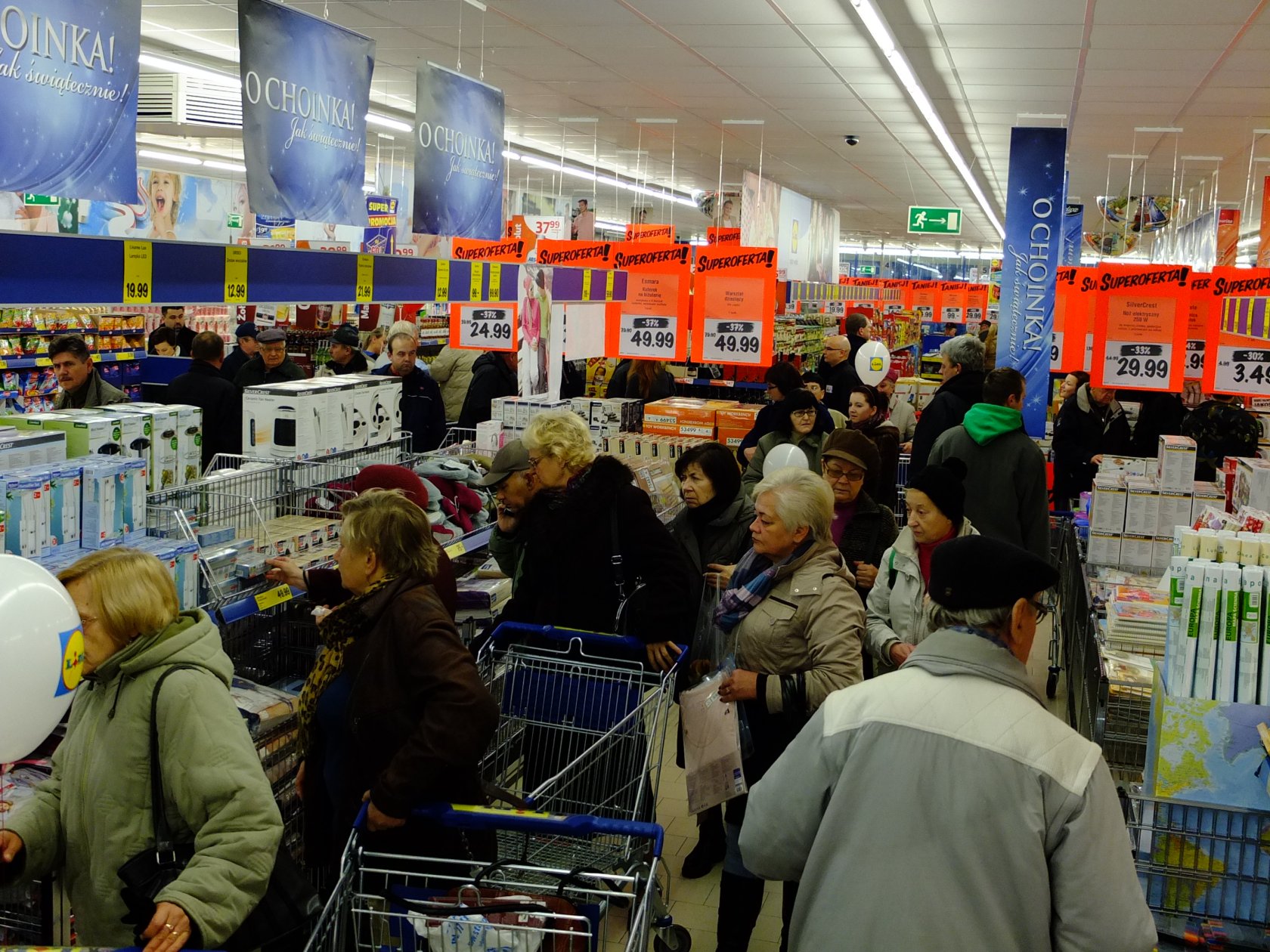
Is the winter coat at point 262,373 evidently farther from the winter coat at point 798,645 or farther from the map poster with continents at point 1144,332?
the map poster with continents at point 1144,332

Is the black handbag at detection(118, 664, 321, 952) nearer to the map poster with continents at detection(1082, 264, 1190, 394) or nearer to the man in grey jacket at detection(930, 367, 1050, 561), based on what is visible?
the man in grey jacket at detection(930, 367, 1050, 561)

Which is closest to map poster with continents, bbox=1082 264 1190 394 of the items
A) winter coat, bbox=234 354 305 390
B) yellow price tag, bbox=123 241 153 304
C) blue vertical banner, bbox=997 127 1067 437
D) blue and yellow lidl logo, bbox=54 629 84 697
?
blue vertical banner, bbox=997 127 1067 437

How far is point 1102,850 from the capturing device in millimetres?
2070

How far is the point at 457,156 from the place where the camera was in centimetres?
637

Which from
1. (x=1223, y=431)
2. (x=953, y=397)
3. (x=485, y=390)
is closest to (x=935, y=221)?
(x=1223, y=431)

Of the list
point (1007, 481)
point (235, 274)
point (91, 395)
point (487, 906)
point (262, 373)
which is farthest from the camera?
point (262, 373)

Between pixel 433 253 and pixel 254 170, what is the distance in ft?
36.3

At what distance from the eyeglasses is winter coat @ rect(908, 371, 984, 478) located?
2537 mm

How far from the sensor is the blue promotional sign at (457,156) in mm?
6160

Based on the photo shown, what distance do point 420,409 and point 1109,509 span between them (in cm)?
427

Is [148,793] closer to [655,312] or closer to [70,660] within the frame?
[70,660]

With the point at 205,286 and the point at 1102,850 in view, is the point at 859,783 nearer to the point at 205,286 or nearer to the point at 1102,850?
the point at 1102,850

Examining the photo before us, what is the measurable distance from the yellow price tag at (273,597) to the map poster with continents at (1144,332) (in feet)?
26.3

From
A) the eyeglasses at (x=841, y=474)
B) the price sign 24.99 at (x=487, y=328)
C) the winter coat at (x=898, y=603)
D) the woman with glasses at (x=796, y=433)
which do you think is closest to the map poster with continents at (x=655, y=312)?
the price sign 24.99 at (x=487, y=328)
